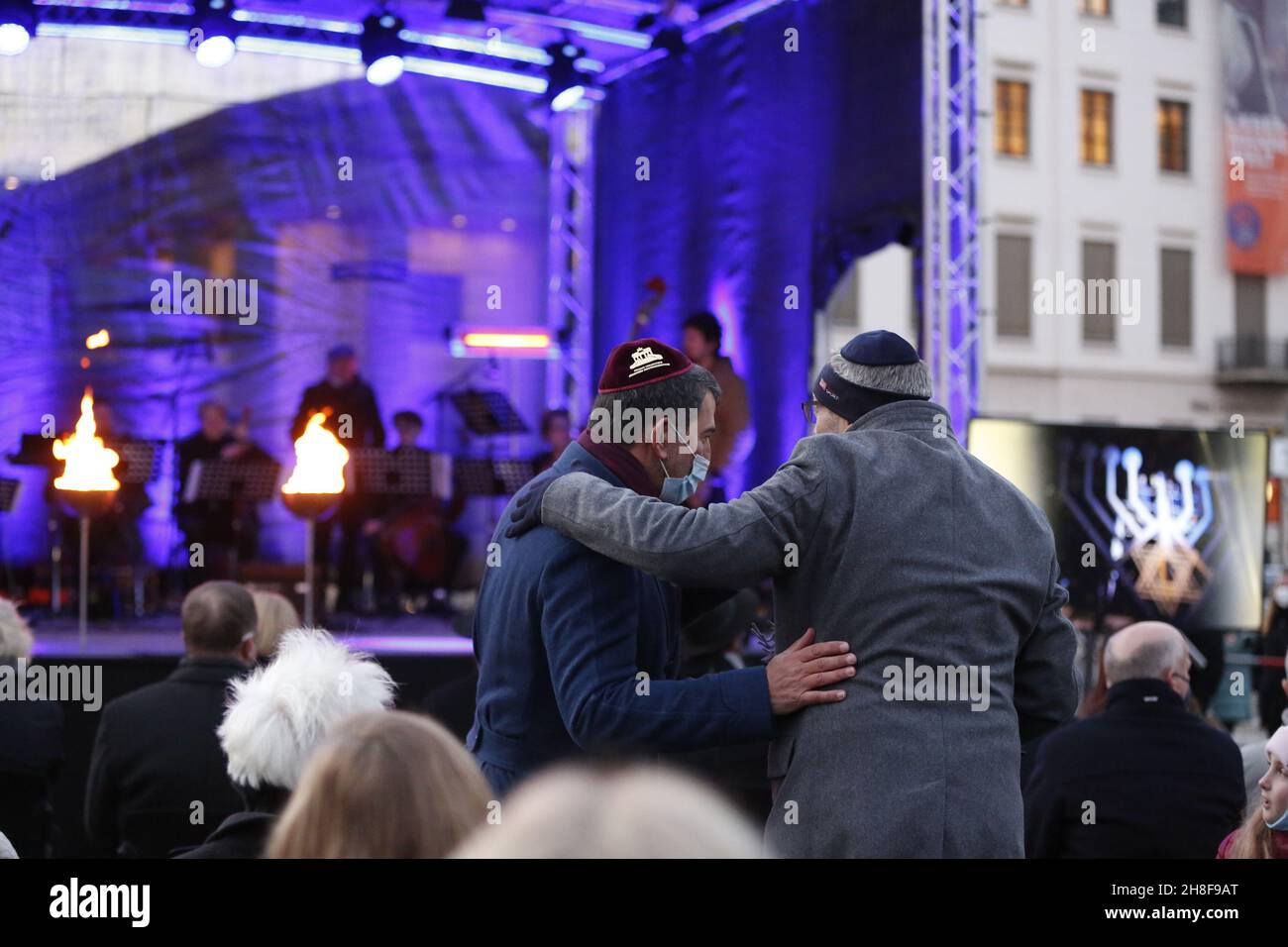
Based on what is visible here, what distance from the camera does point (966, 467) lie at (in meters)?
2.54

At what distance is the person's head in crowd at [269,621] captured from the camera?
14.7ft

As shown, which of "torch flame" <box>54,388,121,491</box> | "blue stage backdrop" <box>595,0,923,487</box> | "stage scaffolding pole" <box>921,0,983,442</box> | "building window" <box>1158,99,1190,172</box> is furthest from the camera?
"building window" <box>1158,99,1190,172</box>

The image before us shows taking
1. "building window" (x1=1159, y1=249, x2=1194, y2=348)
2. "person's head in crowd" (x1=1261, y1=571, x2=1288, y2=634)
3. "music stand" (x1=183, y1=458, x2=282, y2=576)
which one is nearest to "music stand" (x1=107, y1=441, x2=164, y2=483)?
"music stand" (x1=183, y1=458, x2=282, y2=576)

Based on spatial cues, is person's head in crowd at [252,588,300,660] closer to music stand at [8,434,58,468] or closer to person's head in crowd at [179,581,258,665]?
person's head in crowd at [179,581,258,665]

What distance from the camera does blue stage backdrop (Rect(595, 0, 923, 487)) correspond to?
882 cm

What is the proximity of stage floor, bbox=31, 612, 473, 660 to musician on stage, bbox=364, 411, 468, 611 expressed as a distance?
15.1 inches

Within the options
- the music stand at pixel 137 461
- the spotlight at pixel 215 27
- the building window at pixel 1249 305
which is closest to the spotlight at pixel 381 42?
the spotlight at pixel 215 27

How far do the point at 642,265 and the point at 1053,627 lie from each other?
8.59 metres

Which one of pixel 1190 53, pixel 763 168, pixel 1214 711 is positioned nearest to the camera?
pixel 1214 711

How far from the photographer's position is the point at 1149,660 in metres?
4.06

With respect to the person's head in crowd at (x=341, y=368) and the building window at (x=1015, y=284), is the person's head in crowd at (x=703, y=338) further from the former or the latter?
the building window at (x=1015, y=284)

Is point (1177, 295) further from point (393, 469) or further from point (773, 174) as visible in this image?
point (393, 469)
